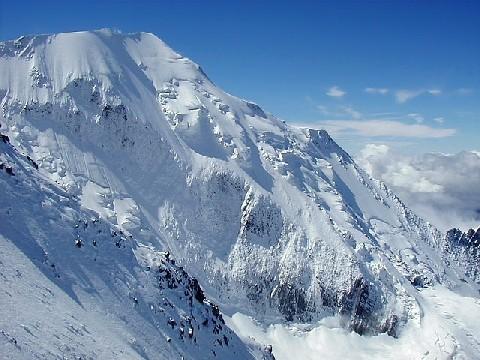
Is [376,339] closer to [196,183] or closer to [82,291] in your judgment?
[196,183]

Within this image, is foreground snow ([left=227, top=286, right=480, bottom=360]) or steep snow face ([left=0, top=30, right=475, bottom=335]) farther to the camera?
steep snow face ([left=0, top=30, right=475, bottom=335])

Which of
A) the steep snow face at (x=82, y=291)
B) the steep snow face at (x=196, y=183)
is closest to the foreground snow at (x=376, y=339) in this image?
the steep snow face at (x=196, y=183)

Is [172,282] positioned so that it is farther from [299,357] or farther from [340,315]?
[340,315]


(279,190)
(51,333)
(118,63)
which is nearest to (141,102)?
(118,63)

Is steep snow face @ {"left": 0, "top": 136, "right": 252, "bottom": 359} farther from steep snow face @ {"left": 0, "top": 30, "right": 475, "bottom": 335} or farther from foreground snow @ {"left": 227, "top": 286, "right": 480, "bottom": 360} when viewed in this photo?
steep snow face @ {"left": 0, "top": 30, "right": 475, "bottom": 335}

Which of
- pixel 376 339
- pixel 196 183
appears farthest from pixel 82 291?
pixel 376 339

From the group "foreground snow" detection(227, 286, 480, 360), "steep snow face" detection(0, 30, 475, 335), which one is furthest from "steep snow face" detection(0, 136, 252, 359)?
"steep snow face" detection(0, 30, 475, 335)
